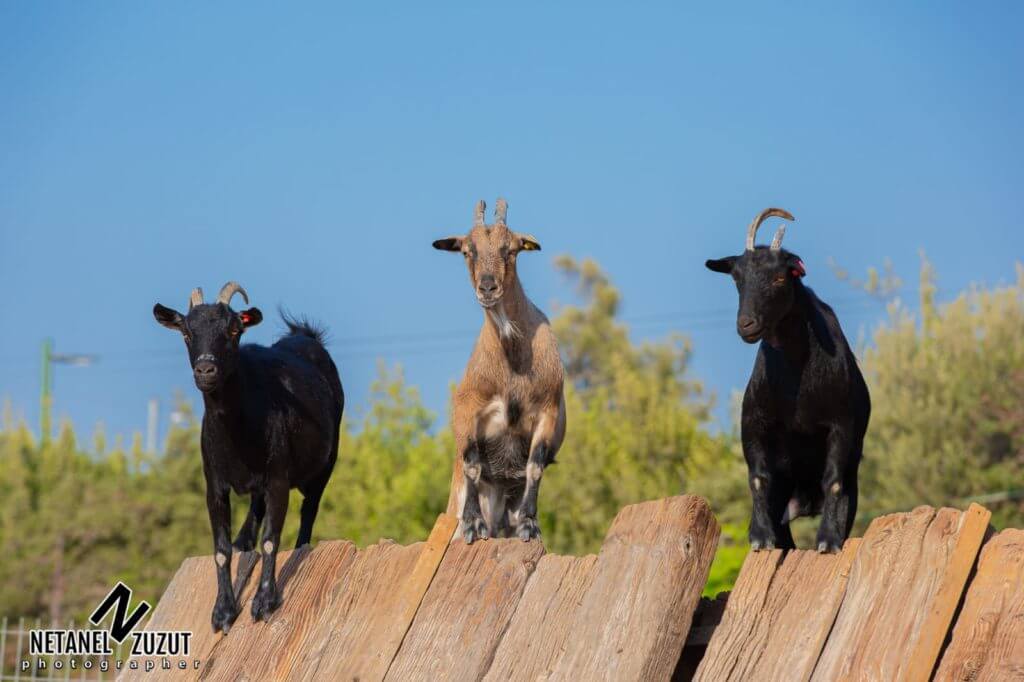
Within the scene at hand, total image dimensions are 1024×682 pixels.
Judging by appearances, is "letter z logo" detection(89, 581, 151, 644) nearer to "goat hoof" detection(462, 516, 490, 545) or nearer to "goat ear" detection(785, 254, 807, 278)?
"goat hoof" detection(462, 516, 490, 545)

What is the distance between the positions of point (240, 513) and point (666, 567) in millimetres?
24540

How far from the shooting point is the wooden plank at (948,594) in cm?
504

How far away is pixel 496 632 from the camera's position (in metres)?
6.51

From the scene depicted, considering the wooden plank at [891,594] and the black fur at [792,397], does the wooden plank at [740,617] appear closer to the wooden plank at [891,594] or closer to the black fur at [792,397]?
the wooden plank at [891,594]

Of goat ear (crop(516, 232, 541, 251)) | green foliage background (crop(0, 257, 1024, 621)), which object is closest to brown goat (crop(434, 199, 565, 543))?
goat ear (crop(516, 232, 541, 251))

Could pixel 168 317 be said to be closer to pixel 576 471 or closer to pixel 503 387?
pixel 503 387

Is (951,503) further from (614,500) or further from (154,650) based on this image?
(154,650)

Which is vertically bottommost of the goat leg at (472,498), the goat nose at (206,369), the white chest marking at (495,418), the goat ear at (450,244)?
the goat leg at (472,498)

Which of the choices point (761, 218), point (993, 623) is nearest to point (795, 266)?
point (761, 218)

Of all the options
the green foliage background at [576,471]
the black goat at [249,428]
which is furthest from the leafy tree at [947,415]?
the black goat at [249,428]

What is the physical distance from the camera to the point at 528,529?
7.89 metres

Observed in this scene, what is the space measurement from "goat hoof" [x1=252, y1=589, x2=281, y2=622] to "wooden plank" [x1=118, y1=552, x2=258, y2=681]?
0.67 feet

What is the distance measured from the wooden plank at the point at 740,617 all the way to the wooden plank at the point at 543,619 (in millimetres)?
673

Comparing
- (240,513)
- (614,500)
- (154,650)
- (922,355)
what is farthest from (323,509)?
(154,650)
